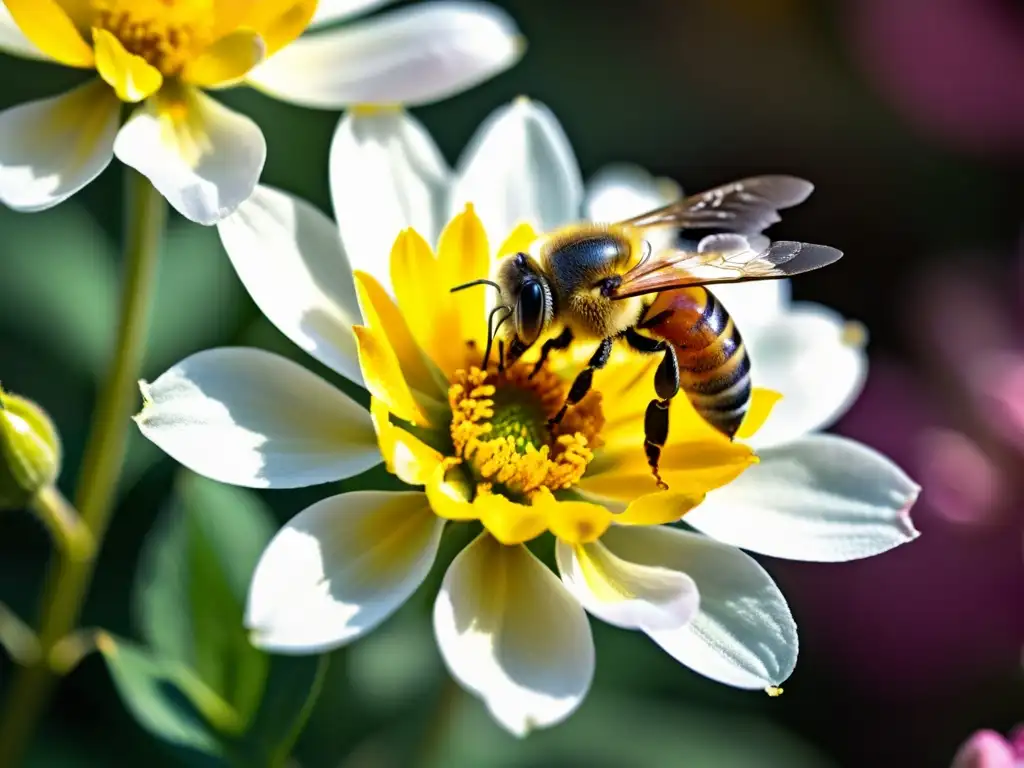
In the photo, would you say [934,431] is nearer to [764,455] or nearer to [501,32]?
[764,455]

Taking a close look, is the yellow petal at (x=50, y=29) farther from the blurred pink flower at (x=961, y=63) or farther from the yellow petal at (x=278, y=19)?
the blurred pink flower at (x=961, y=63)

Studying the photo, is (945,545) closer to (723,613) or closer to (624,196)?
(624,196)

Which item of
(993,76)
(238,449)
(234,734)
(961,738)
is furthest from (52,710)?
(993,76)

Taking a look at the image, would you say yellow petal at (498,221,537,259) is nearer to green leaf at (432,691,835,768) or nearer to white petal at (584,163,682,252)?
white petal at (584,163,682,252)

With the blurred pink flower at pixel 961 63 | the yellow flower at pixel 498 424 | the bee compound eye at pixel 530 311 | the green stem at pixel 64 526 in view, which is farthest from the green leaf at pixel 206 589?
the blurred pink flower at pixel 961 63

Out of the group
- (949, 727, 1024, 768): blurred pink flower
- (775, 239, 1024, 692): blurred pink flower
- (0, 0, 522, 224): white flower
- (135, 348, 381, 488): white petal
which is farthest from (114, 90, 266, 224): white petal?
(775, 239, 1024, 692): blurred pink flower
